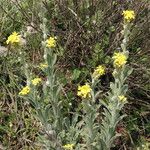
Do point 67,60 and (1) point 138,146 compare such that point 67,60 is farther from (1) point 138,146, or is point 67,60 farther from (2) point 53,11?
(1) point 138,146

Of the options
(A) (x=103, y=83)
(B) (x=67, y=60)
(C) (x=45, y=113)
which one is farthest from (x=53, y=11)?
(C) (x=45, y=113)

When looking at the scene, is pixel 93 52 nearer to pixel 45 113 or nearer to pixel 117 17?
pixel 117 17

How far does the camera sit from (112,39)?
335 centimetres

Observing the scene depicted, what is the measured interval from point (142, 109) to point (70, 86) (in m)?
0.61

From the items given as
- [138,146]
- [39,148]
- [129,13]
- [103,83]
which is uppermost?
[129,13]

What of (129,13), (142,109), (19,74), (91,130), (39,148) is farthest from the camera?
(19,74)

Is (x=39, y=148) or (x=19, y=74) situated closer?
(x=39, y=148)

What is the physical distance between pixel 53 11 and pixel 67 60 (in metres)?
0.54

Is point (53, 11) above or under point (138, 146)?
above

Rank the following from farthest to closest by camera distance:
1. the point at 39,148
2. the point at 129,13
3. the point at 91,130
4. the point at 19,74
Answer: the point at 19,74, the point at 39,148, the point at 91,130, the point at 129,13

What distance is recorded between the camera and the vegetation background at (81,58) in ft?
10.4

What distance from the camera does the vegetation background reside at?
3.17 metres

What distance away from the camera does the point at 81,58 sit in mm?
3348

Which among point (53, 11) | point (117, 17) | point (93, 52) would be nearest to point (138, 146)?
point (93, 52)
